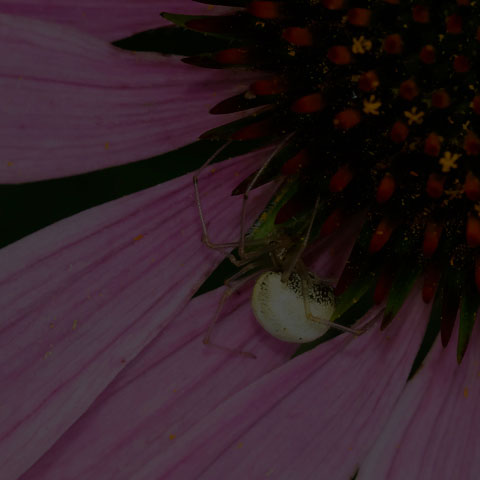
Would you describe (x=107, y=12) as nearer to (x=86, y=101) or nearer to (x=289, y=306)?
(x=86, y=101)

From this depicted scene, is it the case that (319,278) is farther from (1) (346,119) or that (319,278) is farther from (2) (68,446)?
(2) (68,446)

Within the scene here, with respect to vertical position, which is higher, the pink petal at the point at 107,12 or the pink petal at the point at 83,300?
the pink petal at the point at 107,12

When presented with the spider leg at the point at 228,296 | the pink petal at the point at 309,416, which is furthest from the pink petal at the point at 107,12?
the pink petal at the point at 309,416

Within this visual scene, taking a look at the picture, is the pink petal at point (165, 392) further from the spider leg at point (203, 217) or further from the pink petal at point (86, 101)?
the pink petal at point (86, 101)

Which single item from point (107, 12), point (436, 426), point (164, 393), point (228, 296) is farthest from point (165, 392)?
point (107, 12)

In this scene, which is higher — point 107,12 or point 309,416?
point 107,12

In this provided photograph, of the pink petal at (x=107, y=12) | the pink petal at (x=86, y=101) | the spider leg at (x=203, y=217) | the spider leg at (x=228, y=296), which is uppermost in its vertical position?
the pink petal at (x=107, y=12)
